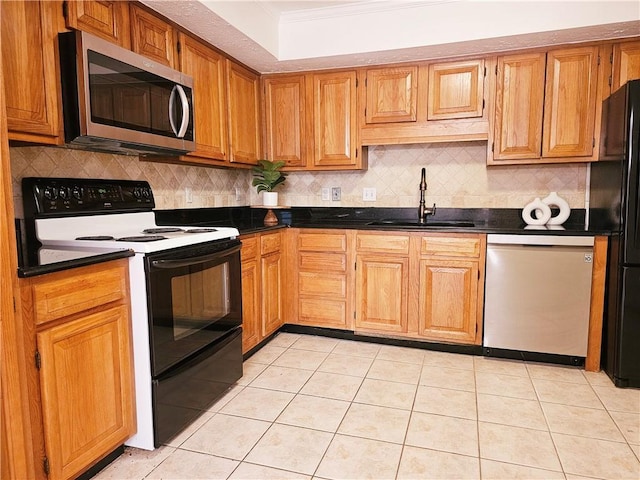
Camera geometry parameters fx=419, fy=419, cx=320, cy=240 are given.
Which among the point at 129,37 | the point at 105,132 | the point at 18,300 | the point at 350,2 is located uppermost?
the point at 350,2

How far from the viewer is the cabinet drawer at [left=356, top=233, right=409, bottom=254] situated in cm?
299

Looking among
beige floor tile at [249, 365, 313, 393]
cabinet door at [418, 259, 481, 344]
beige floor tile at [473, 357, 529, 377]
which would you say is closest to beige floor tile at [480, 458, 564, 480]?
beige floor tile at [473, 357, 529, 377]

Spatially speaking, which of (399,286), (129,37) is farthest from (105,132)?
(399,286)

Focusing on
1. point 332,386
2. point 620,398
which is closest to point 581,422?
point 620,398

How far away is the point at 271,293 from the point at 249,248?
0.50 metres

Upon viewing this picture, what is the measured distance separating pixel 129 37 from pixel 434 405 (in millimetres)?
2447

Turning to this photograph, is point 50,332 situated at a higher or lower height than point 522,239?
lower

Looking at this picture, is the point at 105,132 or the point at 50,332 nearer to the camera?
the point at 50,332

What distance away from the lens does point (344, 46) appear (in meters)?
2.94

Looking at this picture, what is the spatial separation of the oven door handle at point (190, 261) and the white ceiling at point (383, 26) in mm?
1285

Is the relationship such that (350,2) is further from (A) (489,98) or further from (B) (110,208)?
(B) (110,208)

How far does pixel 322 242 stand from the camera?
3.21 m

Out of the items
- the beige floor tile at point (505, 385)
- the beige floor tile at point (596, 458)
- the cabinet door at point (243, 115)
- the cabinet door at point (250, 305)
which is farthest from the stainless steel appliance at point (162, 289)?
the beige floor tile at point (596, 458)

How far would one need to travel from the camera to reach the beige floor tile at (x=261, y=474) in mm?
1680
